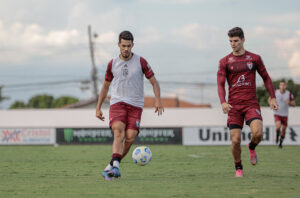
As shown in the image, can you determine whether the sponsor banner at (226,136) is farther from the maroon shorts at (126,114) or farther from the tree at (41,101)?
the tree at (41,101)

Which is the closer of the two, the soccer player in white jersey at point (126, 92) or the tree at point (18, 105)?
the soccer player in white jersey at point (126, 92)

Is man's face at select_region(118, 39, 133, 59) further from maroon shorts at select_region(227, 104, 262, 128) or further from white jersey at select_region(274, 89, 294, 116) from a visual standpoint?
white jersey at select_region(274, 89, 294, 116)

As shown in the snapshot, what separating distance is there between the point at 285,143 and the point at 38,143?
13.0m

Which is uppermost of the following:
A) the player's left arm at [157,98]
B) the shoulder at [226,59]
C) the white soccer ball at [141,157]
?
the shoulder at [226,59]

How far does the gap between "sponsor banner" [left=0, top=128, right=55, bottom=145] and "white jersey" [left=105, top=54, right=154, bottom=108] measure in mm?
21485

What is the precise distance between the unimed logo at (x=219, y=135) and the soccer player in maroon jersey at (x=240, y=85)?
18.8 metres

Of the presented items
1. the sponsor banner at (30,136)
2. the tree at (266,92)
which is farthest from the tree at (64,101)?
the sponsor banner at (30,136)

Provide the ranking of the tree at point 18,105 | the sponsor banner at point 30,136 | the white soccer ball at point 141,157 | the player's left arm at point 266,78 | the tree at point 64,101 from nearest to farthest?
the player's left arm at point 266,78 → the white soccer ball at point 141,157 → the sponsor banner at point 30,136 → the tree at point 64,101 → the tree at point 18,105

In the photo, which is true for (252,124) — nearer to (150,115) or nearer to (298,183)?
(298,183)

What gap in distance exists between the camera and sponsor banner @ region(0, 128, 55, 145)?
30344 mm

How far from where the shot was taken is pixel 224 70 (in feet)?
31.3

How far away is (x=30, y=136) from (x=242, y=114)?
2233 cm

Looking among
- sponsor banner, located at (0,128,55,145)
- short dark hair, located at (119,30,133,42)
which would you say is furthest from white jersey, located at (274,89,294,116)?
short dark hair, located at (119,30,133,42)

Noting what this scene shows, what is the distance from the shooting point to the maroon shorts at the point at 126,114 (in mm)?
9413
